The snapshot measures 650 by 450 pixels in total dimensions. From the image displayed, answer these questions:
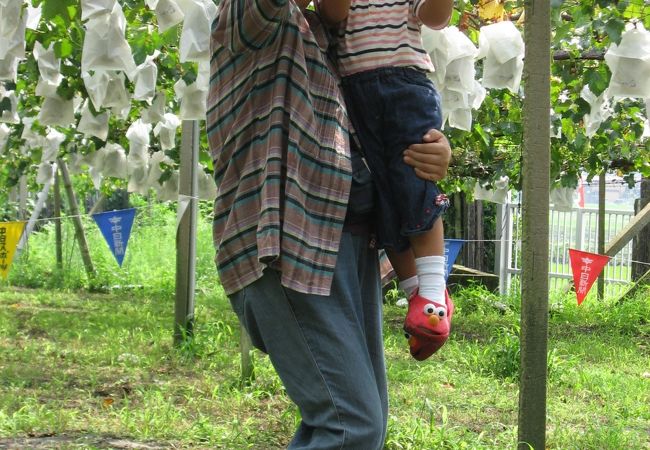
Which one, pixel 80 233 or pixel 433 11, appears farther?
pixel 80 233

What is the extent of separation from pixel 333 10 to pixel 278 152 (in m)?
0.32

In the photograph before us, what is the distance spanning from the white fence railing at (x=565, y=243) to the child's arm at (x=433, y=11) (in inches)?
403

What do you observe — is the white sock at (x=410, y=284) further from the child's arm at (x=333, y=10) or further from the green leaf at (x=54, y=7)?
the green leaf at (x=54, y=7)

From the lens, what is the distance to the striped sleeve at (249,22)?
1.55 meters

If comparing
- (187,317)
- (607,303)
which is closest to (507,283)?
(607,303)

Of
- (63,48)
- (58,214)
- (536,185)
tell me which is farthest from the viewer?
(58,214)

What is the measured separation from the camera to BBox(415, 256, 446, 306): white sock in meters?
1.71

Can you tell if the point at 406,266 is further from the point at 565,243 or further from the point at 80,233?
the point at 565,243

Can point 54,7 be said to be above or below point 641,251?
above

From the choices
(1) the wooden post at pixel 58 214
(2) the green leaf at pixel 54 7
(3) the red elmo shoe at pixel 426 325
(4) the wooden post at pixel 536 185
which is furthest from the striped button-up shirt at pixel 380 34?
(1) the wooden post at pixel 58 214

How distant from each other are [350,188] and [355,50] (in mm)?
289

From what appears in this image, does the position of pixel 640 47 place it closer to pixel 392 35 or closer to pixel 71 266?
pixel 392 35

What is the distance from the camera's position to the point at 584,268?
9.00 meters

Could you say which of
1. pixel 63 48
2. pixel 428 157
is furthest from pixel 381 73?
pixel 63 48
